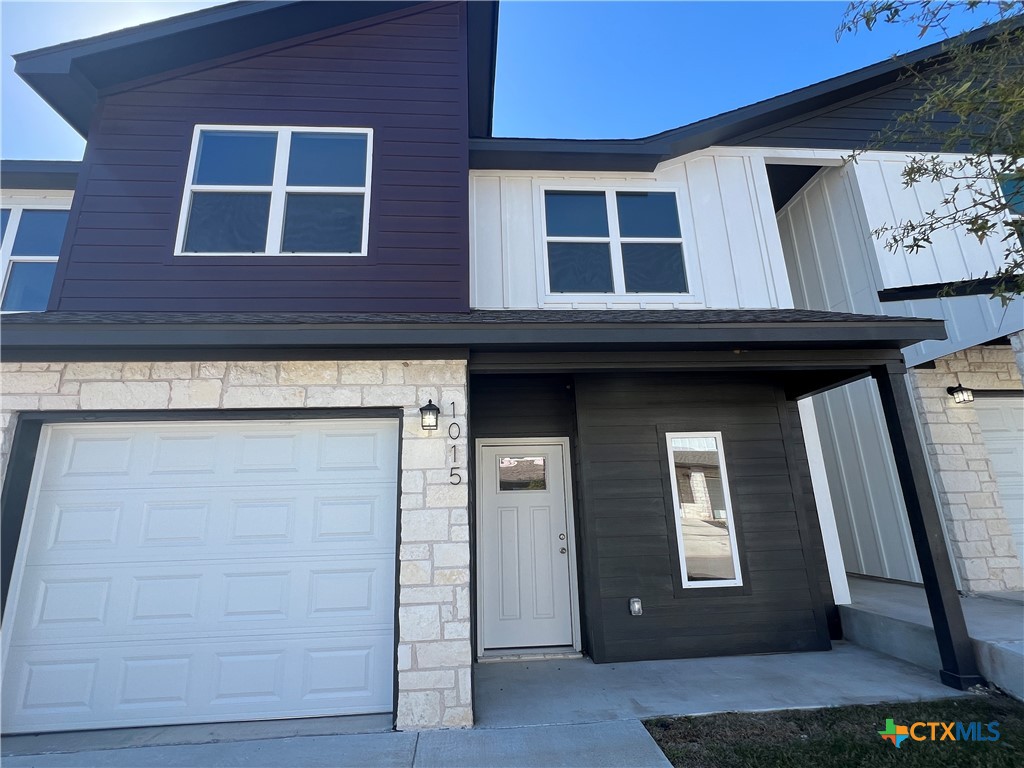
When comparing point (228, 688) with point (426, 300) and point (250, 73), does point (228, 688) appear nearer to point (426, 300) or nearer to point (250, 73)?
point (426, 300)

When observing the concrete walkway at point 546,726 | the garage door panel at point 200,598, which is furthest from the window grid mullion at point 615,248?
the concrete walkway at point 546,726

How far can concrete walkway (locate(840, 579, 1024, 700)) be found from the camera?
3.72 metres

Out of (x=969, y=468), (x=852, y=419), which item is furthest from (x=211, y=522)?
(x=969, y=468)

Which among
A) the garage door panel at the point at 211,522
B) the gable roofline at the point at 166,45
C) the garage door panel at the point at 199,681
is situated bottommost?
the garage door panel at the point at 199,681

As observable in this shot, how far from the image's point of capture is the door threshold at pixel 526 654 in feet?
16.0

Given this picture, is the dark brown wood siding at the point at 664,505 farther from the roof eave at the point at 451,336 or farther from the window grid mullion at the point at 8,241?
the window grid mullion at the point at 8,241

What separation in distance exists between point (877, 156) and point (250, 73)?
24.9ft

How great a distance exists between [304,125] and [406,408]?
3.25 metres

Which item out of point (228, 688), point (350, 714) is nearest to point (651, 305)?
point (350, 714)

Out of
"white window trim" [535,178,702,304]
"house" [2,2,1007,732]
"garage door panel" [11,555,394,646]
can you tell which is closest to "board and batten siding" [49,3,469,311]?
"house" [2,2,1007,732]

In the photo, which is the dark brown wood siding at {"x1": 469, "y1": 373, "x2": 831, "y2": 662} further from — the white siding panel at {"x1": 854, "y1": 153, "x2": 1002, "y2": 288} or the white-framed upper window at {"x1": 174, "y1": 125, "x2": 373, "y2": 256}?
the white siding panel at {"x1": 854, "y1": 153, "x2": 1002, "y2": 288}

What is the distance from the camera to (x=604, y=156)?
5.83 m

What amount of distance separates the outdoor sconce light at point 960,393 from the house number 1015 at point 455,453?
610cm

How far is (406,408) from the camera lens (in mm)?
3900
